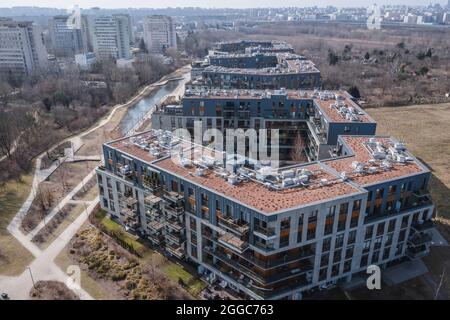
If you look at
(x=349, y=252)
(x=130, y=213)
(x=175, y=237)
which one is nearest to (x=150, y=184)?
(x=130, y=213)

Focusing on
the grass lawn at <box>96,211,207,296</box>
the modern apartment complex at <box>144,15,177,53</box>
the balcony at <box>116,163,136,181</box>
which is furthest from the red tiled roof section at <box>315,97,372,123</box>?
the modern apartment complex at <box>144,15,177,53</box>

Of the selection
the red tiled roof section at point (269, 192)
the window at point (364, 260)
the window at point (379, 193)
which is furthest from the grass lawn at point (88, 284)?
the window at point (379, 193)

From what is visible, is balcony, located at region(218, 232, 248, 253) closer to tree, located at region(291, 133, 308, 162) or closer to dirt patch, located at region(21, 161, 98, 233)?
Answer: dirt patch, located at region(21, 161, 98, 233)

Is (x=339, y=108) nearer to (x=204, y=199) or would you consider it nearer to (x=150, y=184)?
(x=204, y=199)

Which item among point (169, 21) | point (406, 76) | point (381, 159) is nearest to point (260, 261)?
point (381, 159)

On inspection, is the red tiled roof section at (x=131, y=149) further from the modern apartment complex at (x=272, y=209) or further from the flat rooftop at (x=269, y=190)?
the flat rooftop at (x=269, y=190)
